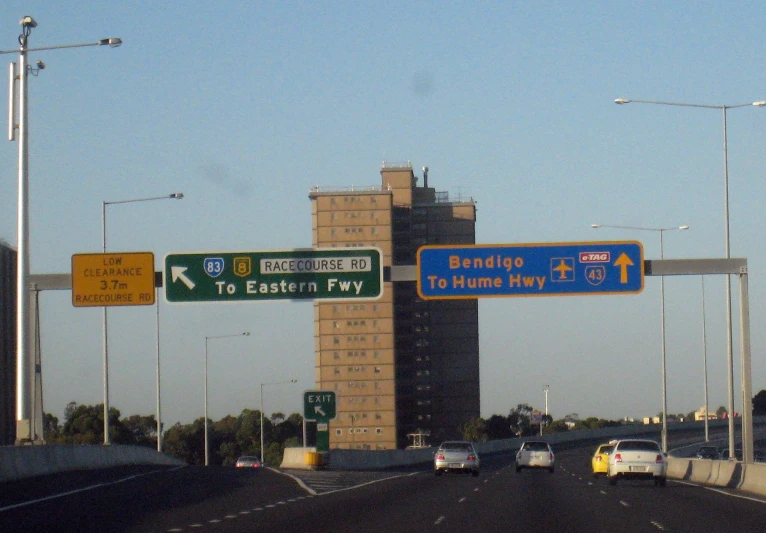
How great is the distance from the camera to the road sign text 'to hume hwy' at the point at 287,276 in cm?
2925

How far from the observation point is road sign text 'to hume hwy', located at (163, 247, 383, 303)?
29.2 meters

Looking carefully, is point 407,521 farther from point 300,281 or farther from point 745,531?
point 300,281

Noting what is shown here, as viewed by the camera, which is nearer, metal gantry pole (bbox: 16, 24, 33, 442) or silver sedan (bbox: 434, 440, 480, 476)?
metal gantry pole (bbox: 16, 24, 33, 442)

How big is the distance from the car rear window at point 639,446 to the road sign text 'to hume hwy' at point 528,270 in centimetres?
902

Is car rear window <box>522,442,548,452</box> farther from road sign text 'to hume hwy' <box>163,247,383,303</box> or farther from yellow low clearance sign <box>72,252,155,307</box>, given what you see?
yellow low clearance sign <box>72,252,155,307</box>

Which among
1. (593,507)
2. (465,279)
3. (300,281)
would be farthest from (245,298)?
(593,507)

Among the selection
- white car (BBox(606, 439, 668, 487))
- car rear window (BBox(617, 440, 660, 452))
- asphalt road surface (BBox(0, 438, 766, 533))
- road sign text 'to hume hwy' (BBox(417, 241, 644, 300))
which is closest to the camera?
asphalt road surface (BBox(0, 438, 766, 533))

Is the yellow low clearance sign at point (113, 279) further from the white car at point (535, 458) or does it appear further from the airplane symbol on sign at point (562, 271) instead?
the white car at point (535, 458)

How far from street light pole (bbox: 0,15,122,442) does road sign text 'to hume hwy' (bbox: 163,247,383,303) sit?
388cm

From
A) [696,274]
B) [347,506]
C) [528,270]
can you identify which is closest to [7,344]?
[528,270]

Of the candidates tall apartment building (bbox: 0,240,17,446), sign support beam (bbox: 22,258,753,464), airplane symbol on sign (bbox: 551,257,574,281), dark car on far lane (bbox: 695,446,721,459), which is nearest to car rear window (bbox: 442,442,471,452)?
sign support beam (bbox: 22,258,753,464)

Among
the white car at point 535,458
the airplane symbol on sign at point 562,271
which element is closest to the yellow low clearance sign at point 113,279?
the airplane symbol on sign at point 562,271

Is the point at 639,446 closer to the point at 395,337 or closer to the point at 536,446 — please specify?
the point at 536,446

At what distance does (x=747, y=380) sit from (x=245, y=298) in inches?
514
